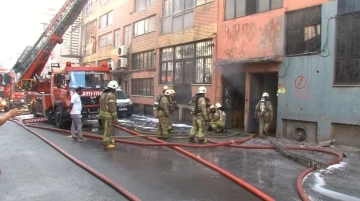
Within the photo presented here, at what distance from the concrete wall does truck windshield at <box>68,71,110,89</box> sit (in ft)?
23.9

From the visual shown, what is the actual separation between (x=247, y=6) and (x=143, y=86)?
1047cm

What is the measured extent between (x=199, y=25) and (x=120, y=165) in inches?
420

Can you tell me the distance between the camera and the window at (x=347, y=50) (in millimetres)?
9945

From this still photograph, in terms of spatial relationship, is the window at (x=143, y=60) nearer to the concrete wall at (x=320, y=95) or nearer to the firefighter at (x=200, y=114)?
the concrete wall at (x=320, y=95)

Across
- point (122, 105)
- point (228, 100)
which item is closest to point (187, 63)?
point (228, 100)

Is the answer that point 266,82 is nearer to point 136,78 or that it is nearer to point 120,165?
point 120,165

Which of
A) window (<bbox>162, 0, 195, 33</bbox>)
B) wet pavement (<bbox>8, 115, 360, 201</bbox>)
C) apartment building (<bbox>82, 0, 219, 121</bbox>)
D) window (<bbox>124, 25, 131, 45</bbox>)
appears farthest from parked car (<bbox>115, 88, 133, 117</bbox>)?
wet pavement (<bbox>8, 115, 360, 201</bbox>)

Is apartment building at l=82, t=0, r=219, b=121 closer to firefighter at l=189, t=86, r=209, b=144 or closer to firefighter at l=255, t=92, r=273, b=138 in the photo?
firefighter at l=255, t=92, r=273, b=138

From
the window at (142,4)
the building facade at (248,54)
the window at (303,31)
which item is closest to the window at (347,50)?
the window at (303,31)

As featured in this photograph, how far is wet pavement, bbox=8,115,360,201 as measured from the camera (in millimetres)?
5586

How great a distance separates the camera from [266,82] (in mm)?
13984

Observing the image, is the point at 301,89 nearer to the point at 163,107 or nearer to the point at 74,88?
the point at 163,107

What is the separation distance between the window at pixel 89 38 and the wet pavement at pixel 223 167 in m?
22.3

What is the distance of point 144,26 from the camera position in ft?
72.8
